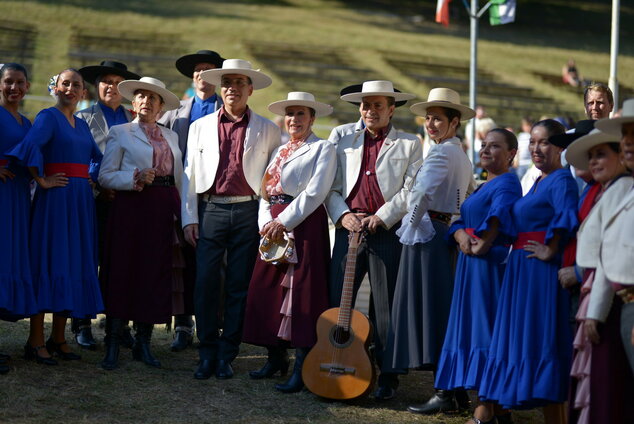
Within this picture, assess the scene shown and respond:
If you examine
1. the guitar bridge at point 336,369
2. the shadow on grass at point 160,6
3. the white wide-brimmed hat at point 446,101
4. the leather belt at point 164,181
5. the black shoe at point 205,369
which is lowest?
the black shoe at point 205,369

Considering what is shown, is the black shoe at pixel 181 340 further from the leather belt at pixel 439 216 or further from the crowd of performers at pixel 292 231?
the leather belt at pixel 439 216

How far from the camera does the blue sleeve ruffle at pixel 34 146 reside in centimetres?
600

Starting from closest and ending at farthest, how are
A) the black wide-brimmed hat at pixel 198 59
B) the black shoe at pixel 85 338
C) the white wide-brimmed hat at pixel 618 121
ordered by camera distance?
the white wide-brimmed hat at pixel 618 121
the black shoe at pixel 85 338
the black wide-brimmed hat at pixel 198 59

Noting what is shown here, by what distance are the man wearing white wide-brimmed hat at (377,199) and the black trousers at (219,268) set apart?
0.65 metres

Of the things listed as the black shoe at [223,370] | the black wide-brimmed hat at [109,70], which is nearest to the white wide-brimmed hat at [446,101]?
the black shoe at [223,370]

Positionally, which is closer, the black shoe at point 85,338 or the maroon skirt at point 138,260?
the maroon skirt at point 138,260

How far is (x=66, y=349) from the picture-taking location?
6609 millimetres

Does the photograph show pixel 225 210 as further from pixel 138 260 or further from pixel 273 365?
pixel 273 365

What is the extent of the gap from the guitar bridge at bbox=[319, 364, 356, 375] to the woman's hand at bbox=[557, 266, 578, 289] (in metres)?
1.56

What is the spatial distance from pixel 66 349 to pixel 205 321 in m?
1.12

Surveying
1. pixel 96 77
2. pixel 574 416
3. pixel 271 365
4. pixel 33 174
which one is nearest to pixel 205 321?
pixel 271 365

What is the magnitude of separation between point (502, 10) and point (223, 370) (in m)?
12.8

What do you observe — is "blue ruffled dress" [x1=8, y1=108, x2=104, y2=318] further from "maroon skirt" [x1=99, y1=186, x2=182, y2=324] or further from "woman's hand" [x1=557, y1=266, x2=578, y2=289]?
"woman's hand" [x1=557, y1=266, x2=578, y2=289]

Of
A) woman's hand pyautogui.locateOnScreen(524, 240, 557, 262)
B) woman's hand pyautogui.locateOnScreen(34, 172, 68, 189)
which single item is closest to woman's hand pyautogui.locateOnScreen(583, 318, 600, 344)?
woman's hand pyautogui.locateOnScreen(524, 240, 557, 262)
